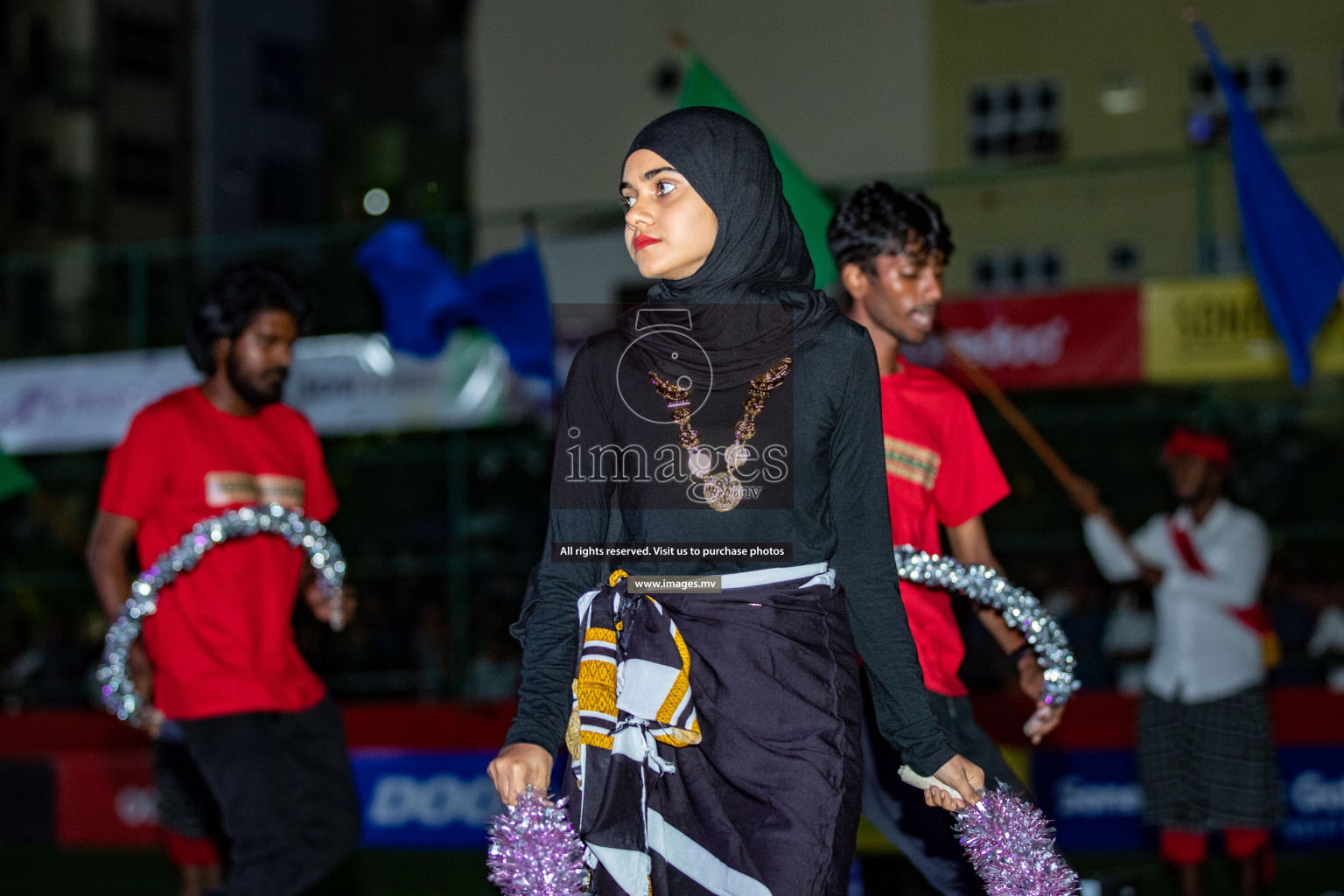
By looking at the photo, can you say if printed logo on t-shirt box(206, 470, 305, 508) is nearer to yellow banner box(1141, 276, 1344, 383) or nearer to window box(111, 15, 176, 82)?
yellow banner box(1141, 276, 1344, 383)

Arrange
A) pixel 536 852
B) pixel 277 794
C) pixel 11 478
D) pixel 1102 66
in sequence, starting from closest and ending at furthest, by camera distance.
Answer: pixel 536 852, pixel 277 794, pixel 11 478, pixel 1102 66

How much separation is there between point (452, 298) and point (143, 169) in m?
31.3

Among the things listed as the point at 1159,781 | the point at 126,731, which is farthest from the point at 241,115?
the point at 1159,781

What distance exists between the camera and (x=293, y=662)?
521 cm

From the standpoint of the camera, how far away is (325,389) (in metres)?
12.8

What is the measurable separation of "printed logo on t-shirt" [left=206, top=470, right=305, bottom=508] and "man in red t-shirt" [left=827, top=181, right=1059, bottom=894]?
1.94 m

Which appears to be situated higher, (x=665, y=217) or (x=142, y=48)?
(x=142, y=48)

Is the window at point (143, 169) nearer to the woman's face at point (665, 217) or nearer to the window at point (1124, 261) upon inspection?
the window at point (1124, 261)

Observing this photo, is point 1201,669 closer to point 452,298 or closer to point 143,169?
point 452,298

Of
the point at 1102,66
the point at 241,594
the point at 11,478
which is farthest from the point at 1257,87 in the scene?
the point at 241,594

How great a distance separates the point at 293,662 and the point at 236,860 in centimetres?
63

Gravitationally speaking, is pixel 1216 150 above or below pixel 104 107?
below

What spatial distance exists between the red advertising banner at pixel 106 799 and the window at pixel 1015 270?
15.9m

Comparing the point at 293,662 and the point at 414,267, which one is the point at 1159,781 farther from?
the point at 414,267
